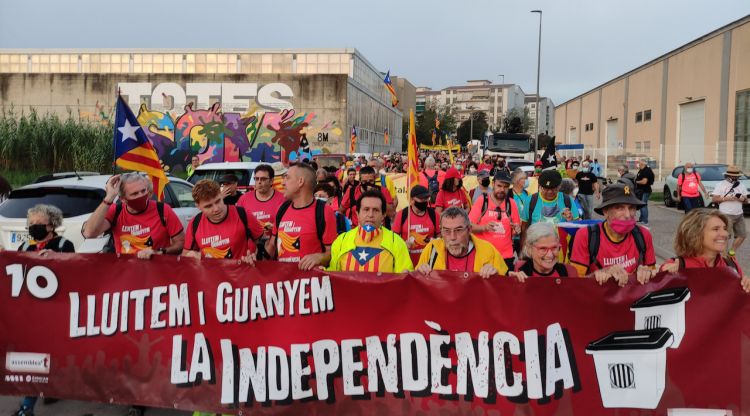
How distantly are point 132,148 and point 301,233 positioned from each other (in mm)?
2491

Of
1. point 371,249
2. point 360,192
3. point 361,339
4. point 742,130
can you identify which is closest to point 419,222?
point 360,192

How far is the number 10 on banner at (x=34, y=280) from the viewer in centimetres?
474

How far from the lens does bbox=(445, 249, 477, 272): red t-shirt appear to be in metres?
4.47

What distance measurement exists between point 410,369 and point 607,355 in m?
1.20

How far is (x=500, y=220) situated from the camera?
731 centimetres

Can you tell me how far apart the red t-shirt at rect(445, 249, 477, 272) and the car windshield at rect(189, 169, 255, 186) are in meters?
7.98

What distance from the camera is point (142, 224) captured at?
5340 millimetres

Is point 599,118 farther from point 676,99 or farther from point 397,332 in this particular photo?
point 397,332

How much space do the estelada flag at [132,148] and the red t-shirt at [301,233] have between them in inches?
77.9

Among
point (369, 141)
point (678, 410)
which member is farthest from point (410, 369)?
point (369, 141)

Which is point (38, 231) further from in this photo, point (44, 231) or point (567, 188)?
point (567, 188)

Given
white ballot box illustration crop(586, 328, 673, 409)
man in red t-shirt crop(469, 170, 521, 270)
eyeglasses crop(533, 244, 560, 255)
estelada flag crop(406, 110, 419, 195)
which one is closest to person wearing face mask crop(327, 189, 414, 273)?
eyeglasses crop(533, 244, 560, 255)

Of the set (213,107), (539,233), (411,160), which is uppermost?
(213,107)

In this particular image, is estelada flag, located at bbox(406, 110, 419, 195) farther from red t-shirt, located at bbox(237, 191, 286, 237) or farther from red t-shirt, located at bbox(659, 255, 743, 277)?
red t-shirt, located at bbox(659, 255, 743, 277)
